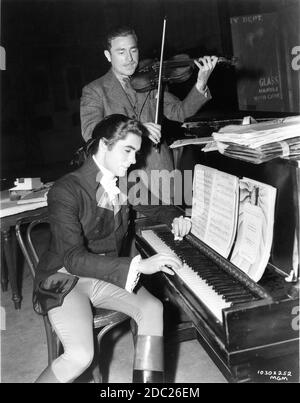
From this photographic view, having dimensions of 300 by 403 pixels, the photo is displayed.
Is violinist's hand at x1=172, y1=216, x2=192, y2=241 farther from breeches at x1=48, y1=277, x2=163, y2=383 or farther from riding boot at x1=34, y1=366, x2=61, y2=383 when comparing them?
riding boot at x1=34, y1=366, x2=61, y2=383

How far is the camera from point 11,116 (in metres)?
11.1

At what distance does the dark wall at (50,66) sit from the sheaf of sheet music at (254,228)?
7641 millimetres

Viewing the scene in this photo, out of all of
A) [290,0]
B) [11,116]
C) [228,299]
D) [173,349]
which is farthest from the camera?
[11,116]

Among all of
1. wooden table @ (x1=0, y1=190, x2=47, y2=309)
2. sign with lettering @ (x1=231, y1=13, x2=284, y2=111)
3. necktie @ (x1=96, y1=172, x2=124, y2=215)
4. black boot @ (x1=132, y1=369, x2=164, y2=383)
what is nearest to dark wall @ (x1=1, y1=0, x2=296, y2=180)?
sign with lettering @ (x1=231, y1=13, x2=284, y2=111)

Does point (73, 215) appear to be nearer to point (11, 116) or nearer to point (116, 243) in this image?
point (116, 243)

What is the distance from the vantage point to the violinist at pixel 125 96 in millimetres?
2945

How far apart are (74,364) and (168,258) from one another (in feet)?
2.12

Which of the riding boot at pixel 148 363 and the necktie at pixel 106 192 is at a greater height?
the necktie at pixel 106 192

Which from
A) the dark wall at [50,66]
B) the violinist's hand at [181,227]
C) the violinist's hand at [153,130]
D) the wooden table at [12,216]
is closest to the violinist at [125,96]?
the violinist's hand at [153,130]

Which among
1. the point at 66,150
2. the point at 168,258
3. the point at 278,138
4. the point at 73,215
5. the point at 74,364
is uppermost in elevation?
the point at 66,150

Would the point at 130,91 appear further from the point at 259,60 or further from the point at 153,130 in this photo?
the point at 259,60

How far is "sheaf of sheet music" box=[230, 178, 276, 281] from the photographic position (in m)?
1.57

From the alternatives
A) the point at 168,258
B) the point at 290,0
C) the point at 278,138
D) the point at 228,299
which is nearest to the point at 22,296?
the point at 168,258

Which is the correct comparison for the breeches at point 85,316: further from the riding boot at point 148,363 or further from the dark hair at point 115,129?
the dark hair at point 115,129
